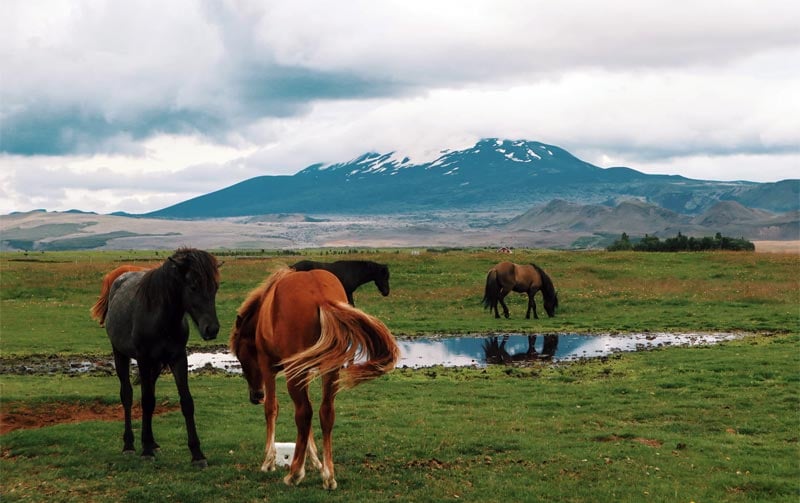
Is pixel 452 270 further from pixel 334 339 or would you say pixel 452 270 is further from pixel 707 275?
pixel 334 339

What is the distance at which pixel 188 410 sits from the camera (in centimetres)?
1092

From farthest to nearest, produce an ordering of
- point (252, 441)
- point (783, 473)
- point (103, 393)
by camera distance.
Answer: point (103, 393) < point (252, 441) < point (783, 473)

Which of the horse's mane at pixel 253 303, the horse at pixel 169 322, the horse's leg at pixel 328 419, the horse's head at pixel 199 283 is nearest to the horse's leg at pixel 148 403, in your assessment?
the horse at pixel 169 322

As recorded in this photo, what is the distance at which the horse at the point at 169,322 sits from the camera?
10477 mm

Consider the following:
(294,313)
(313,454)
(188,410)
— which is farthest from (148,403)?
(294,313)

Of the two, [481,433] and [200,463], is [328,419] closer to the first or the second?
[200,463]

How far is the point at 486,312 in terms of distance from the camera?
37625mm

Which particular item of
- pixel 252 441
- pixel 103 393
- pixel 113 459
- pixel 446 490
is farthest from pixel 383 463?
pixel 103 393

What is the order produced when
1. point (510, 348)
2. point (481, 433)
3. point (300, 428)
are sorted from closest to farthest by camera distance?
point (300, 428) → point (481, 433) → point (510, 348)

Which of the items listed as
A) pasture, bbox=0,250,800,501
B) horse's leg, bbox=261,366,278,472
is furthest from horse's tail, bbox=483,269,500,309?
horse's leg, bbox=261,366,278,472

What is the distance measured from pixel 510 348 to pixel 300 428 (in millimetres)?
17890

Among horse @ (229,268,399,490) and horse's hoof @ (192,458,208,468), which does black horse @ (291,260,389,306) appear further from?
horse @ (229,268,399,490)

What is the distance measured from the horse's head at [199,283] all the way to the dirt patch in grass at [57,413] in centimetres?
514

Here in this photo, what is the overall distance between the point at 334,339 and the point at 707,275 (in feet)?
137
